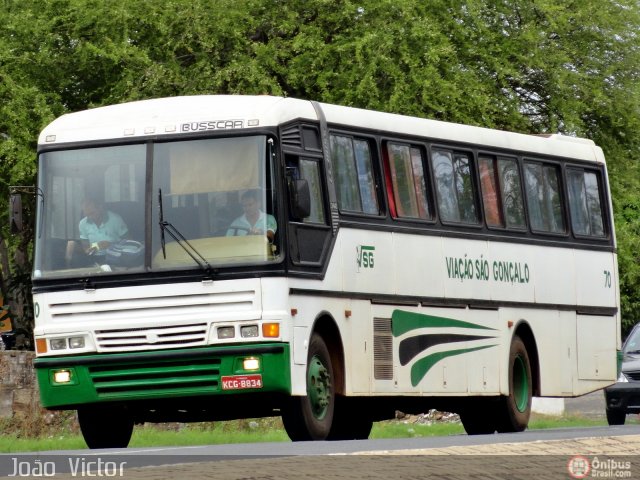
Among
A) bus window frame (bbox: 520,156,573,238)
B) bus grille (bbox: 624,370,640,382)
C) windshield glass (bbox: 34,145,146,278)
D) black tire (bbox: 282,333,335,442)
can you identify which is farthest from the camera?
bus grille (bbox: 624,370,640,382)

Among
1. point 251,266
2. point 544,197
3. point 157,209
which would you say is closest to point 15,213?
point 157,209

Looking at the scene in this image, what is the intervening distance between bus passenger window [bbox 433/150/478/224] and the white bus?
34 mm

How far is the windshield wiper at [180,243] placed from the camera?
16781 millimetres

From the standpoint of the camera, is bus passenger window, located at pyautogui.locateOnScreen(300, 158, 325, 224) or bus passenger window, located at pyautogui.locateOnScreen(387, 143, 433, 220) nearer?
bus passenger window, located at pyautogui.locateOnScreen(300, 158, 325, 224)

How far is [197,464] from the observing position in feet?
36.6

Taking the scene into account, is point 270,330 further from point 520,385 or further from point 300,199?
point 520,385

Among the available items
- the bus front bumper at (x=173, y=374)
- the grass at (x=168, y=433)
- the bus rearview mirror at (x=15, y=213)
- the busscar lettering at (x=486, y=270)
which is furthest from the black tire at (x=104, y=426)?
the grass at (x=168, y=433)

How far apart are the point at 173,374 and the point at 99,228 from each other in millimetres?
1577

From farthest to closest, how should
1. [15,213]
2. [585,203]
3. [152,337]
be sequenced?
1. [585,203]
2. [15,213]
3. [152,337]

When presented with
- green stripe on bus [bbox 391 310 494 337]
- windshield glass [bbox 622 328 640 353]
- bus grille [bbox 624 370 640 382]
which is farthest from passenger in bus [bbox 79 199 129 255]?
windshield glass [bbox 622 328 640 353]

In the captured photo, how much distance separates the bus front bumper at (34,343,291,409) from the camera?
16609 mm

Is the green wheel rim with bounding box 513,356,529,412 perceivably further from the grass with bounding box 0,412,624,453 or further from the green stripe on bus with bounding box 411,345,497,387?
the grass with bounding box 0,412,624,453

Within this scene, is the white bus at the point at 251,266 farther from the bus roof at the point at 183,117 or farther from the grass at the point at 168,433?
the grass at the point at 168,433

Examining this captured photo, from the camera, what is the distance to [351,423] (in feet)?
72.5
